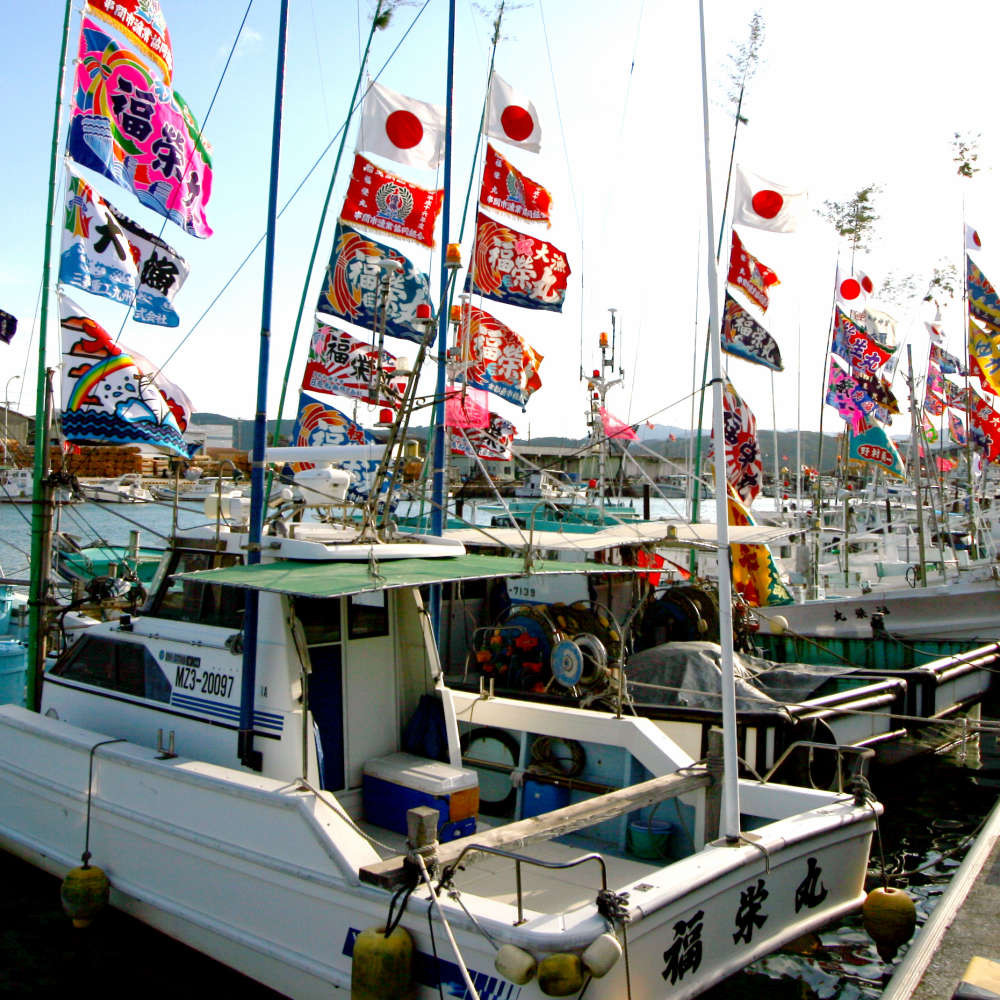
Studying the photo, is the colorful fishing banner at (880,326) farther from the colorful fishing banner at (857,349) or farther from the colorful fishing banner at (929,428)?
the colorful fishing banner at (929,428)

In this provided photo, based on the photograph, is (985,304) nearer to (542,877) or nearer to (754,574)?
(754,574)

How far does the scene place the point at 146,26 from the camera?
28.9 ft

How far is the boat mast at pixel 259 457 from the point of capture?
6.86m

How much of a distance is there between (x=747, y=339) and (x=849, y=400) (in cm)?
584

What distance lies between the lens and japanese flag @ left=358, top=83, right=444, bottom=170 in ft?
36.6

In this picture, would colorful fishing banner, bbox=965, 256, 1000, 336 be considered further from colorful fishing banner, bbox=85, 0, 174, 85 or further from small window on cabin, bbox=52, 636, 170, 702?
small window on cabin, bbox=52, 636, 170, 702

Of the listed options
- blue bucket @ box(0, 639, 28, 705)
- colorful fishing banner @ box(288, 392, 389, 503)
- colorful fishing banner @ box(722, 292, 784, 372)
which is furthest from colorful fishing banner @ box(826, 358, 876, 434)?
blue bucket @ box(0, 639, 28, 705)

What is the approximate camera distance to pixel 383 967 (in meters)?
4.93

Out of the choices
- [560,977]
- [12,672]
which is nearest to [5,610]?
[12,672]

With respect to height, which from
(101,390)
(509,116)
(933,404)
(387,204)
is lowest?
(101,390)

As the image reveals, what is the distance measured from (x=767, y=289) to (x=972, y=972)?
11929mm

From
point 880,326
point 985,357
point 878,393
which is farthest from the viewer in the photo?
point 880,326

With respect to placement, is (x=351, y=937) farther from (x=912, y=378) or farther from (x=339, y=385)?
(x=912, y=378)

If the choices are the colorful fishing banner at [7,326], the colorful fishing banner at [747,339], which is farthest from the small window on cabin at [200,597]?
the colorful fishing banner at [747,339]
